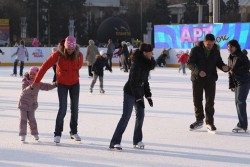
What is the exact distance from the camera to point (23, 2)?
62.4 meters

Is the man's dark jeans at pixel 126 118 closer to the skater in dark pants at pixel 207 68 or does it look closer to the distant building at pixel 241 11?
the skater in dark pants at pixel 207 68

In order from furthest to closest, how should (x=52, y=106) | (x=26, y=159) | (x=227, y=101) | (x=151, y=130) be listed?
(x=227, y=101) → (x=52, y=106) → (x=151, y=130) → (x=26, y=159)

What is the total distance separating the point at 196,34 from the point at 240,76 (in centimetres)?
2036

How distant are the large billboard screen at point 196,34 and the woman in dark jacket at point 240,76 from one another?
18.0 metres

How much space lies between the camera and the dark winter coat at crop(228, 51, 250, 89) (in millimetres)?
8391

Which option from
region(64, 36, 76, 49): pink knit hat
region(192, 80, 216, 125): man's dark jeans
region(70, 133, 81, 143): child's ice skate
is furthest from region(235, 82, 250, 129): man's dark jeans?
region(64, 36, 76, 49): pink knit hat

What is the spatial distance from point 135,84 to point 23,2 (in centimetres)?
5735

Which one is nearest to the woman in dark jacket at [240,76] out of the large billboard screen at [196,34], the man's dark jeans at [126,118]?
the man's dark jeans at [126,118]

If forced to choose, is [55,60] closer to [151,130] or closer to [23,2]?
[151,130]

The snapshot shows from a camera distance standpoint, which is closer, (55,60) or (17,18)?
(55,60)

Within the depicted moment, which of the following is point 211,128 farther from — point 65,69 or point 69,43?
point 69,43

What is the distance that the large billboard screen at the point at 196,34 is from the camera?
2653 cm

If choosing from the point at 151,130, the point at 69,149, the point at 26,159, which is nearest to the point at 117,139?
the point at 69,149

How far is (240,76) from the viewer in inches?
332
